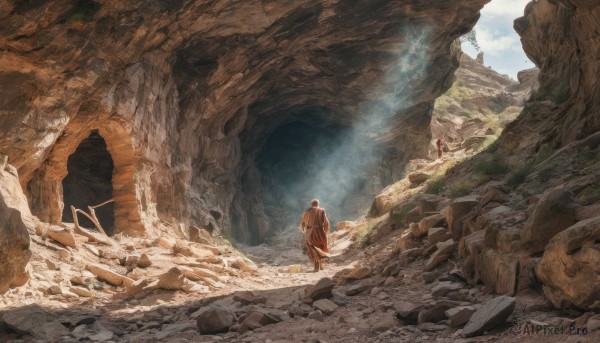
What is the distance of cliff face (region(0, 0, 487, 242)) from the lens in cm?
959

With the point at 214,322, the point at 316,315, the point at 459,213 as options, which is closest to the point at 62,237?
the point at 214,322

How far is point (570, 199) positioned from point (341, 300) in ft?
8.21

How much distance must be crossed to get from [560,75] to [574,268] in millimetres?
7819

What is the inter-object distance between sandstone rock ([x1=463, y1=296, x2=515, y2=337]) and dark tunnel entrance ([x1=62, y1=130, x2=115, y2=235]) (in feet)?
47.0

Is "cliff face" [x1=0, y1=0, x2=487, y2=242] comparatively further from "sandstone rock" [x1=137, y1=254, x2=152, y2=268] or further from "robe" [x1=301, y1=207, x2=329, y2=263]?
"robe" [x1=301, y1=207, x2=329, y2=263]

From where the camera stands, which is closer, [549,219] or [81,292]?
[549,219]

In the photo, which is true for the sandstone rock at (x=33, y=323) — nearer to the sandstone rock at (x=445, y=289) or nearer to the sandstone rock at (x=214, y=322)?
the sandstone rock at (x=214, y=322)

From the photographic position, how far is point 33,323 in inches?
182

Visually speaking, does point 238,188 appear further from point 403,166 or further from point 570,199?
point 570,199

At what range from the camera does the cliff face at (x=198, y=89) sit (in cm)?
959

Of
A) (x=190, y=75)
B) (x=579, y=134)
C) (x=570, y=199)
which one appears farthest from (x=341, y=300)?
(x=190, y=75)

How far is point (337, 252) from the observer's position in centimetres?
1316

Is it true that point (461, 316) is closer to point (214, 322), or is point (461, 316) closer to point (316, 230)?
point (214, 322)

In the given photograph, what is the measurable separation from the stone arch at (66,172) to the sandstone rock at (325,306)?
24.8 feet
